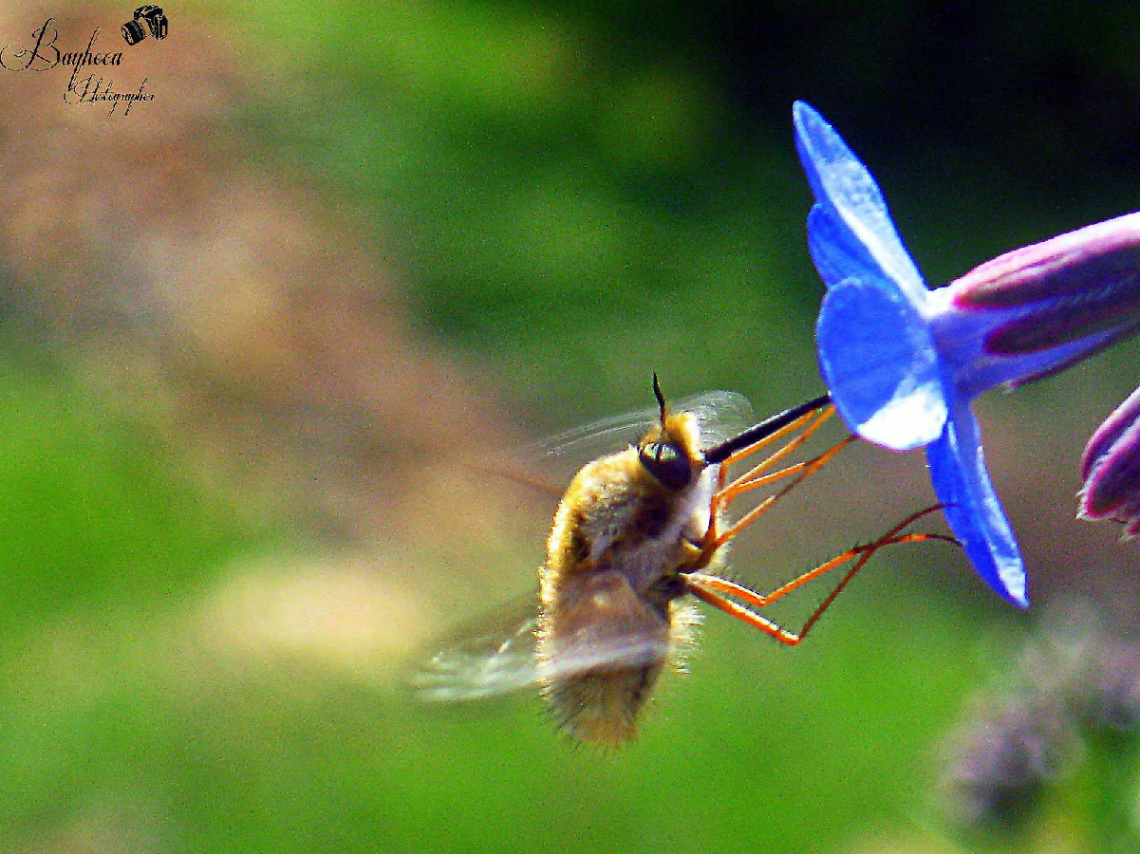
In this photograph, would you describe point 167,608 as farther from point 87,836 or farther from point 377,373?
point 377,373

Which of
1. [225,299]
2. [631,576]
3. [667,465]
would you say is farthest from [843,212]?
[225,299]

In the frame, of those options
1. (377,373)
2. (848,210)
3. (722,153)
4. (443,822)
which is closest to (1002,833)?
(848,210)

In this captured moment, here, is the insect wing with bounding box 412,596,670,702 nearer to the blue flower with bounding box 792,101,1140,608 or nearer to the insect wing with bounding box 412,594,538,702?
the insect wing with bounding box 412,594,538,702

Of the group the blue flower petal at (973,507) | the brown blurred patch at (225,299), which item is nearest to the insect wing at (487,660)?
the blue flower petal at (973,507)

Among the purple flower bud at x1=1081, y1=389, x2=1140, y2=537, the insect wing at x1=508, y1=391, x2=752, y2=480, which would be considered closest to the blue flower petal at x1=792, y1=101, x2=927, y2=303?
the purple flower bud at x1=1081, y1=389, x2=1140, y2=537

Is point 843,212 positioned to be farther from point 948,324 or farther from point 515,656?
point 515,656
